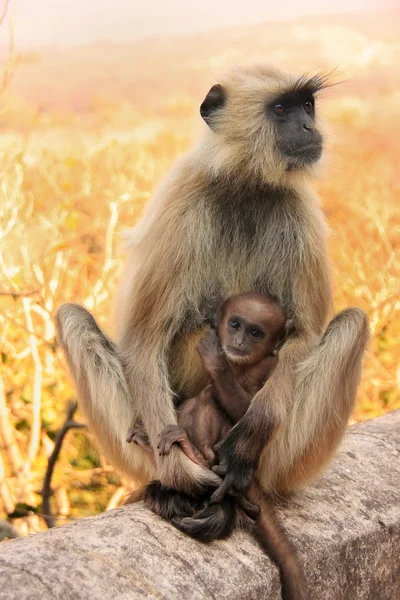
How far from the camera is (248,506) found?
9.57 feet

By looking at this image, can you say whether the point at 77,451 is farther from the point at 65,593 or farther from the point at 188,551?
the point at 65,593

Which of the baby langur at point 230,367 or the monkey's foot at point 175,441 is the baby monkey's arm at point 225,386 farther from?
the monkey's foot at point 175,441

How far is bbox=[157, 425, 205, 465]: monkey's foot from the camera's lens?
9.56 ft

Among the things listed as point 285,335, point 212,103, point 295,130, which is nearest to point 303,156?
point 295,130

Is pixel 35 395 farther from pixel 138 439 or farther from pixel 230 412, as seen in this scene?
pixel 230 412

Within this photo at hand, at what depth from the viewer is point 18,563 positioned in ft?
7.57

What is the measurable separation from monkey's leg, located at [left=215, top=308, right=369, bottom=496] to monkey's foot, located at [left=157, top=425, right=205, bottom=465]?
103 mm

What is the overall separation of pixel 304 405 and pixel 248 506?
0.41m

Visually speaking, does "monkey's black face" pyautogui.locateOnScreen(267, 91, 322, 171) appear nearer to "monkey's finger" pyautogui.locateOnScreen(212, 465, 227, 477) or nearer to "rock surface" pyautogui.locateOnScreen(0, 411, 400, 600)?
"monkey's finger" pyautogui.locateOnScreen(212, 465, 227, 477)

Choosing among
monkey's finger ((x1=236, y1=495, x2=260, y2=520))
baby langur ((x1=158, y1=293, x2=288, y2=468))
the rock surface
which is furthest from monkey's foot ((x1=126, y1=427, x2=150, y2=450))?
monkey's finger ((x1=236, y1=495, x2=260, y2=520))

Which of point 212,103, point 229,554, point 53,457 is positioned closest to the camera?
point 229,554

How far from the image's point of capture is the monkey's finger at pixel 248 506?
292cm

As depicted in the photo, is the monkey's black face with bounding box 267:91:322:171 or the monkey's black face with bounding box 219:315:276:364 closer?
the monkey's black face with bounding box 219:315:276:364

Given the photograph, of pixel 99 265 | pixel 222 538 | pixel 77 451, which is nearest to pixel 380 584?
pixel 222 538
